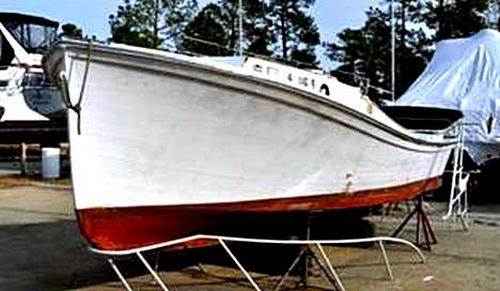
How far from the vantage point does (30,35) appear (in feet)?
63.0

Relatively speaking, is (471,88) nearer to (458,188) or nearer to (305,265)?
(458,188)

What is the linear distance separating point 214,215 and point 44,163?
424 inches

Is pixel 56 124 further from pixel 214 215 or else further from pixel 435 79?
pixel 214 215

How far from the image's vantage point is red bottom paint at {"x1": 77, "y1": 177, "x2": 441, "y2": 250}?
566 cm

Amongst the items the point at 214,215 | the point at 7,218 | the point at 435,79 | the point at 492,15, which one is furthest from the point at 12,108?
the point at 492,15

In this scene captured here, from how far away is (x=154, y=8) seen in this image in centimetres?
3028

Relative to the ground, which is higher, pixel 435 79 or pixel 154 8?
pixel 154 8

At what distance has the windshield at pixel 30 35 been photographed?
18.8 m

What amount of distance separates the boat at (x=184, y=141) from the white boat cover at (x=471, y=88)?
7.37m

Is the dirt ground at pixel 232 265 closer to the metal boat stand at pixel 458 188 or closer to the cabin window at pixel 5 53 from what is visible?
the metal boat stand at pixel 458 188

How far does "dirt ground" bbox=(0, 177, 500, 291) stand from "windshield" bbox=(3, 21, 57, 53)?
31.6 ft

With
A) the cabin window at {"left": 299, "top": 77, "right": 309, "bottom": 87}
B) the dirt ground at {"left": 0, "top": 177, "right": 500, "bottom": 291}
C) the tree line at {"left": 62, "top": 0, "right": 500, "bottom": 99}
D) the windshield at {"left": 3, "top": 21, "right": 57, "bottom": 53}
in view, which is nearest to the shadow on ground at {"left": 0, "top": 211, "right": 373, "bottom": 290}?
the dirt ground at {"left": 0, "top": 177, "right": 500, "bottom": 291}

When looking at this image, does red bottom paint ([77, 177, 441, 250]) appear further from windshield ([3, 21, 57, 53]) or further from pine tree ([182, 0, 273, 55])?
pine tree ([182, 0, 273, 55])

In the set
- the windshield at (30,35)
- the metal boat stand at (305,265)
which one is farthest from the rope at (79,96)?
the windshield at (30,35)
